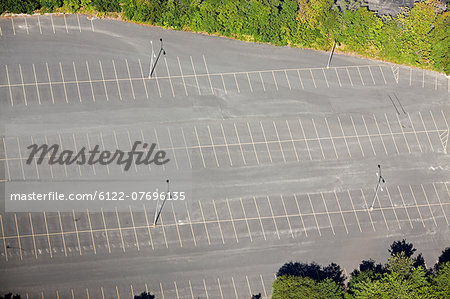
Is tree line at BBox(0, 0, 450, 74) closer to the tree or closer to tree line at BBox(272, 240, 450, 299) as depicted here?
the tree

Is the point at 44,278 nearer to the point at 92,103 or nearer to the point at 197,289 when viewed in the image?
the point at 197,289

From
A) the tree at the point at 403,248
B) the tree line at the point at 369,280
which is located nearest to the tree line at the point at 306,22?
the tree at the point at 403,248

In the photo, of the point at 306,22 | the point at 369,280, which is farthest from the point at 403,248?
the point at 306,22

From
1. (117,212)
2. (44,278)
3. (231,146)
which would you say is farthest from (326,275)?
Result: (44,278)

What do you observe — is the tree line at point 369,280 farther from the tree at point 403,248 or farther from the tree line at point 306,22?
the tree line at point 306,22

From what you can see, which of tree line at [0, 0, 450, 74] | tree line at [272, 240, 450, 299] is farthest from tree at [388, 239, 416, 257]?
tree line at [0, 0, 450, 74]

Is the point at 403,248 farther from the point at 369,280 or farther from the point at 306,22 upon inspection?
the point at 306,22
